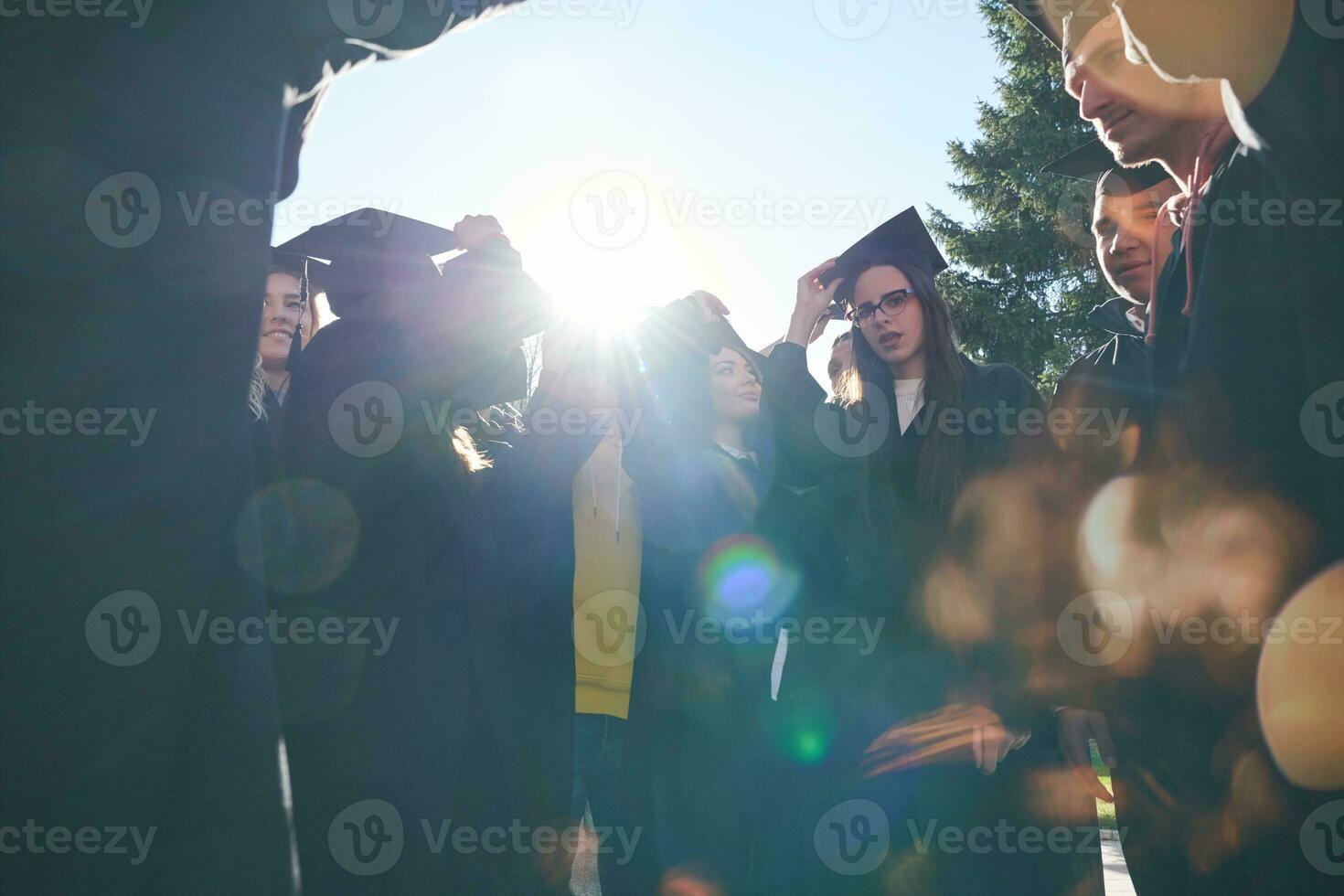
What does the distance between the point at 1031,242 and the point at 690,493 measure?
16354mm

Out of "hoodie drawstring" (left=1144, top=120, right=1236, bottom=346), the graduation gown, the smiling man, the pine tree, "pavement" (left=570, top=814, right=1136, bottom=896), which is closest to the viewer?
the graduation gown

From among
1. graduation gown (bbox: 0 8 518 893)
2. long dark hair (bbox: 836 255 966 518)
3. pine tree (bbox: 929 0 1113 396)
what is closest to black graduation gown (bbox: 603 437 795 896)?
long dark hair (bbox: 836 255 966 518)

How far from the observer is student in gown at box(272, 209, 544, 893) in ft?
7.77

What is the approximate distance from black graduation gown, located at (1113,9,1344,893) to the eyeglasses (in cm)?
150

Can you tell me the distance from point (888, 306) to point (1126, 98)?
152 cm

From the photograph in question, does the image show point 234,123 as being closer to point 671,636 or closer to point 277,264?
point 671,636

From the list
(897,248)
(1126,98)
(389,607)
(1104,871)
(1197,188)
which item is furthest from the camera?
(1104,871)

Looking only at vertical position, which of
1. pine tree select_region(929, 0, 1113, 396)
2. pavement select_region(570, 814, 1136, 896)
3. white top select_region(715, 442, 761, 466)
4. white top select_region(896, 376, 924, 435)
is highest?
pine tree select_region(929, 0, 1113, 396)

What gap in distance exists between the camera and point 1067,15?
2.33 metres

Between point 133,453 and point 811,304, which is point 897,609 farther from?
→ point 133,453

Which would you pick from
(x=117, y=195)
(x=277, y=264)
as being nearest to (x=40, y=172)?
(x=117, y=195)

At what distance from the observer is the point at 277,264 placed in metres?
4.50

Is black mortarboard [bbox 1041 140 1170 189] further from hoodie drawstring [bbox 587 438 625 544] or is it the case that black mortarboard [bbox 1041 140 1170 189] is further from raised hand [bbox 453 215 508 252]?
raised hand [bbox 453 215 508 252]

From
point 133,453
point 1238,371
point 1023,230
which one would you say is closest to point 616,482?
point 1238,371
